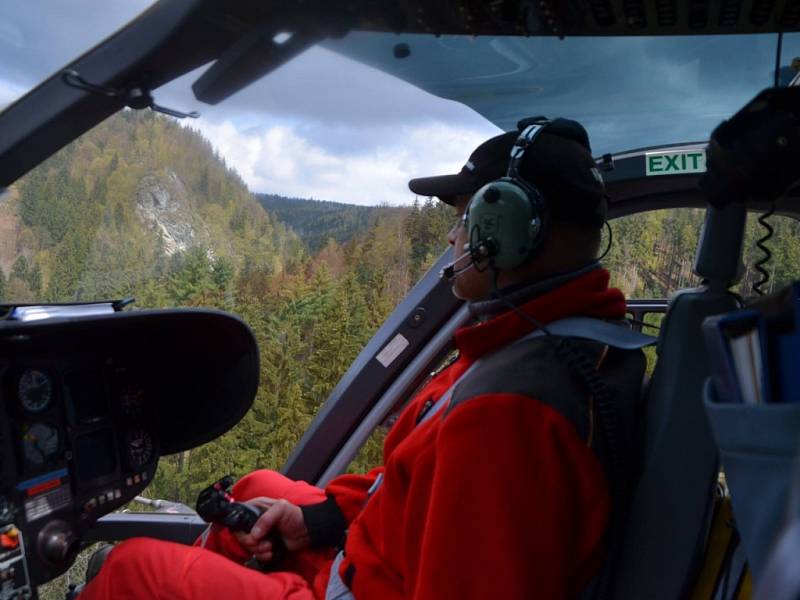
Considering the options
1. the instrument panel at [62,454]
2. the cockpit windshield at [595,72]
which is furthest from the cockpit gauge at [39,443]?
the cockpit windshield at [595,72]

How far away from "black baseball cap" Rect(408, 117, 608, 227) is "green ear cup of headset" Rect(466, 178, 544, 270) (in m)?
0.06

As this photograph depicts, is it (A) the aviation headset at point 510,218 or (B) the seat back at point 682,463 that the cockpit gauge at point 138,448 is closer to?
(A) the aviation headset at point 510,218

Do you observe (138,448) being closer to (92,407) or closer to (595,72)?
(92,407)

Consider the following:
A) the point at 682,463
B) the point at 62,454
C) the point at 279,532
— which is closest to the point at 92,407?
the point at 62,454

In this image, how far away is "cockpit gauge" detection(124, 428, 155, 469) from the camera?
2.15 m

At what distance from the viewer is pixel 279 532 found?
6.21 ft

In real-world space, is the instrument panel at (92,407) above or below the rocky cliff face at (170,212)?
below

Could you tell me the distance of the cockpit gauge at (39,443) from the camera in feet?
5.92

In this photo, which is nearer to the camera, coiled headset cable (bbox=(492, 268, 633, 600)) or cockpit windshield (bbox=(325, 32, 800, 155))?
coiled headset cable (bbox=(492, 268, 633, 600))

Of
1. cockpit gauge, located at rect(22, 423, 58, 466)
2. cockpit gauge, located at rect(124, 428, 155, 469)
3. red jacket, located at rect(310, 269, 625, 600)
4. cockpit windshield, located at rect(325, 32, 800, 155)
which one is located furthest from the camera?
cockpit gauge, located at rect(124, 428, 155, 469)

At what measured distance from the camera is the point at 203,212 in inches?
77.6

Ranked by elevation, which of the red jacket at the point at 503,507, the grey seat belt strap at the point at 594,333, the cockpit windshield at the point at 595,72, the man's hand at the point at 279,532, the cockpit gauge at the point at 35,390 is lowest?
the man's hand at the point at 279,532

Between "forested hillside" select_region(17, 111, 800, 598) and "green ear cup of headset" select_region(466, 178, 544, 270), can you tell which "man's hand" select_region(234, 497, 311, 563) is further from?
"green ear cup of headset" select_region(466, 178, 544, 270)

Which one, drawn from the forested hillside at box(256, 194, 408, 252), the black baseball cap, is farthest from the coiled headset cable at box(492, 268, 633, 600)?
the forested hillside at box(256, 194, 408, 252)
